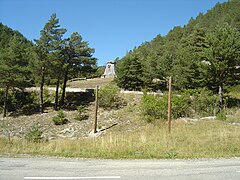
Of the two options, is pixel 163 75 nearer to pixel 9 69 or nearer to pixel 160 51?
pixel 9 69

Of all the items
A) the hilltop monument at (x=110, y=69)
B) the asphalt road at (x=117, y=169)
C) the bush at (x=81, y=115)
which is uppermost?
the hilltop monument at (x=110, y=69)

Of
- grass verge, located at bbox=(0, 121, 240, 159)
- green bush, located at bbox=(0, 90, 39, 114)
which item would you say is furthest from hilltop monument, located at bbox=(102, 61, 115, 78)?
grass verge, located at bbox=(0, 121, 240, 159)

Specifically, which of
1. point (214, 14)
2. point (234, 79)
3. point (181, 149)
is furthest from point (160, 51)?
point (181, 149)

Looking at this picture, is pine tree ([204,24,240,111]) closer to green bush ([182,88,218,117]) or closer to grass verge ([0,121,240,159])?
green bush ([182,88,218,117])

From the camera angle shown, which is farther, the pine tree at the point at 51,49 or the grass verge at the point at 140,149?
the pine tree at the point at 51,49

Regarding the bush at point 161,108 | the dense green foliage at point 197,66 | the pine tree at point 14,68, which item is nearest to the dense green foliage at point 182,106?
the bush at point 161,108

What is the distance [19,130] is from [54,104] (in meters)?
10.7

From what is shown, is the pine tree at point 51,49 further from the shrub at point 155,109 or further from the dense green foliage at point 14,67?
the shrub at point 155,109

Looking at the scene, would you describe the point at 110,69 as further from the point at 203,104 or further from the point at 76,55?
the point at 203,104

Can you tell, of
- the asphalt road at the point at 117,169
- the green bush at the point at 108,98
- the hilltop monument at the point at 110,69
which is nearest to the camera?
the asphalt road at the point at 117,169

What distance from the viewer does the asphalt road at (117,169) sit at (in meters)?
6.66

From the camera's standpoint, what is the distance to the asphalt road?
6.66 metres

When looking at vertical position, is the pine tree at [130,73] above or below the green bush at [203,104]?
above

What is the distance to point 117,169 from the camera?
750cm
